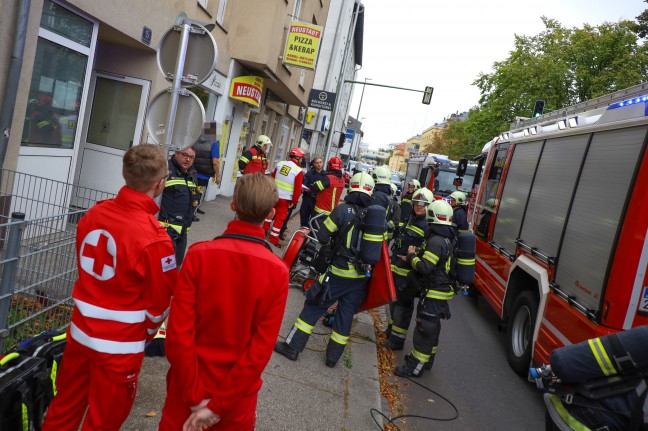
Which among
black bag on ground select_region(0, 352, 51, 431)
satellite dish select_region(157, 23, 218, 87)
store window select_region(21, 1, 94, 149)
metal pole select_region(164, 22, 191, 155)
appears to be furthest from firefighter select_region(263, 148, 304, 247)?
black bag on ground select_region(0, 352, 51, 431)

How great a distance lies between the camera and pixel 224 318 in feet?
7.35

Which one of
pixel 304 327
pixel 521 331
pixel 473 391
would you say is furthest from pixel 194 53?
pixel 521 331

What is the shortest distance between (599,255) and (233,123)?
1156 centimetres

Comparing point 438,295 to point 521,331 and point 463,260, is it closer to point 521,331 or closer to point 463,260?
point 463,260

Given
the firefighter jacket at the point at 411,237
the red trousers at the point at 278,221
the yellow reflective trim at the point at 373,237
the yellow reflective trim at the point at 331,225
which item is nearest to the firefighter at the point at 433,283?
the yellow reflective trim at the point at 373,237

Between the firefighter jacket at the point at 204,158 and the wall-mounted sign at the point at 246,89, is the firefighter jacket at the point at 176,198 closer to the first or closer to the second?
the firefighter jacket at the point at 204,158

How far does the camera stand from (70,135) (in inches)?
292

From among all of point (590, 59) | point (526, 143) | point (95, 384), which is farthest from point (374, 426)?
point (590, 59)

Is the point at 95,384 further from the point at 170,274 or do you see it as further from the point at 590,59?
the point at 590,59

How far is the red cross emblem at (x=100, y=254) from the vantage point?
92.8 inches

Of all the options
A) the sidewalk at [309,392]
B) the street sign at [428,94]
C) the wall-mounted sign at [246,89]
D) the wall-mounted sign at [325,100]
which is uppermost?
the street sign at [428,94]

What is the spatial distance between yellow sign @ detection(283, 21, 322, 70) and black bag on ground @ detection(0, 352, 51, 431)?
40.1ft

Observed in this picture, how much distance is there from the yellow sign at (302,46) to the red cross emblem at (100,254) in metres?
12.1

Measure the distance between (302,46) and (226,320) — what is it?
12.7 meters
